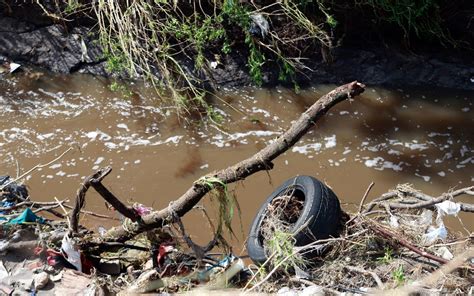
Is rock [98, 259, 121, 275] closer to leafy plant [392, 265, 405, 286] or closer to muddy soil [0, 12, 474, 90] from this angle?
leafy plant [392, 265, 405, 286]

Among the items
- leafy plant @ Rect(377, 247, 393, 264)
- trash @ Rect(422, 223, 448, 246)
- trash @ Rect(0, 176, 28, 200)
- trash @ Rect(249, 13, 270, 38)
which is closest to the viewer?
leafy plant @ Rect(377, 247, 393, 264)

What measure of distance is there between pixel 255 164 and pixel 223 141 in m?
2.27

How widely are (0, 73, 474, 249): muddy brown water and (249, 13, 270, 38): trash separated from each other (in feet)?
1.94

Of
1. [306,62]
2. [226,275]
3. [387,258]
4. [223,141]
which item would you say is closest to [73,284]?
[226,275]

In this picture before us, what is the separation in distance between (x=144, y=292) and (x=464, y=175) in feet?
9.82

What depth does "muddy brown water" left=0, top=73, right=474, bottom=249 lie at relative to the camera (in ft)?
16.3

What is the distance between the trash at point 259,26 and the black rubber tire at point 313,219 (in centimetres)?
222

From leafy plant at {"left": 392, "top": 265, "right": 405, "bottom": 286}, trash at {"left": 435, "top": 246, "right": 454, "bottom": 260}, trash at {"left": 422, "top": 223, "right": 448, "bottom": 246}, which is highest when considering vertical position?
leafy plant at {"left": 392, "top": 265, "right": 405, "bottom": 286}

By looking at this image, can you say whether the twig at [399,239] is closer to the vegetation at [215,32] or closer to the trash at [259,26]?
the vegetation at [215,32]

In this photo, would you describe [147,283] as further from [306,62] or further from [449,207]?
[306,62]

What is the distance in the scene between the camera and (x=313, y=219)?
3.62 m

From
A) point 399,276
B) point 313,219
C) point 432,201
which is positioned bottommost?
point 399,276

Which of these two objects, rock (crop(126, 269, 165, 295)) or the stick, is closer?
rock (crop(126, 269, 165, 295))

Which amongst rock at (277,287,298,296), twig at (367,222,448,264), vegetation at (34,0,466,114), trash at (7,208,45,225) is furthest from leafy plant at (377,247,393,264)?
vegetation at (34,0,466,114)
